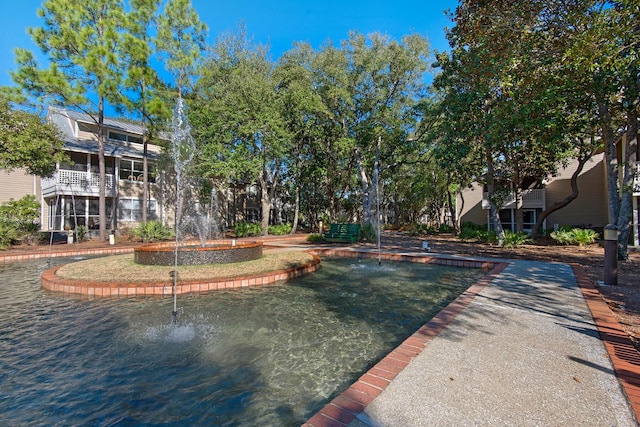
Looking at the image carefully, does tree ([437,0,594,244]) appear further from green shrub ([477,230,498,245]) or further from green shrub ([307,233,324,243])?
green shrub ([307,233,324,243])

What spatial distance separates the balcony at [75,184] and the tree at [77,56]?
12.2ft

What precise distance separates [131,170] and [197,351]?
21.4 metres

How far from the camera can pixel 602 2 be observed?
7.11 metres

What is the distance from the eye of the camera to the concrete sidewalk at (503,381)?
2.02 metres

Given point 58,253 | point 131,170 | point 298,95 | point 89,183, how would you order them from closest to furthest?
1. point 58,253
2. point 298,95
3. point 89,183
4. point 131,170

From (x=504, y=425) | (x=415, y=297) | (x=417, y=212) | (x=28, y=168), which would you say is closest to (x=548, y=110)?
(x=415, y=297)

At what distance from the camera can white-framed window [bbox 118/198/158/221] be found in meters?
20.5

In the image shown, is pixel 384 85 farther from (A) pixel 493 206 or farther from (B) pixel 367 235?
(A) pixel 493 206

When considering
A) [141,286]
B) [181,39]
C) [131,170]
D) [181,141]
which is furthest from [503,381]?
[131,170]

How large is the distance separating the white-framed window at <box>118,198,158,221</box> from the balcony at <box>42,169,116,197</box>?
119 centimetres

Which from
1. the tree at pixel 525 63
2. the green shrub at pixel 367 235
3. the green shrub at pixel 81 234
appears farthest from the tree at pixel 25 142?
the tree at pixel 525 63

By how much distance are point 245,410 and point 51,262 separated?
11.8m

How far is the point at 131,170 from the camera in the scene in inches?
835

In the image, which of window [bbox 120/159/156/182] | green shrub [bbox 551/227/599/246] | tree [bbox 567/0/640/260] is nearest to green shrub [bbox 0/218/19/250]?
window [bbox 120/159/156/182]
